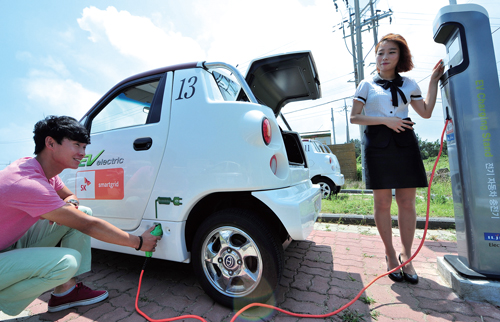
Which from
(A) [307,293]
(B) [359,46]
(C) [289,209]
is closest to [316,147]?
(A) [307,293]

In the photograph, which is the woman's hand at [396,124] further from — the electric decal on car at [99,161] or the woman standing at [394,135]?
the electric decal on car at [99,161]

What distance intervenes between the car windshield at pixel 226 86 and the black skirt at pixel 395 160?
47.8 inches

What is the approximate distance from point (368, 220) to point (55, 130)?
12.6 ft

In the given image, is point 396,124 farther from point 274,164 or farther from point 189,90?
point 189,90

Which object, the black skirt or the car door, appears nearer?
the car door

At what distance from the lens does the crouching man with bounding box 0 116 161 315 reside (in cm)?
139

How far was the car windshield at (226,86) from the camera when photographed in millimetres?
2004

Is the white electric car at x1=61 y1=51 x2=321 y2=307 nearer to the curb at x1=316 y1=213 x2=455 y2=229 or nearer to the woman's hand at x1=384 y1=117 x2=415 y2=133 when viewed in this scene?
the woman's hand at x1=384 y1=117 x2=415 y2=133

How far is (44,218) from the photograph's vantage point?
156cm

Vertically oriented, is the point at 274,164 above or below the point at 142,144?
below

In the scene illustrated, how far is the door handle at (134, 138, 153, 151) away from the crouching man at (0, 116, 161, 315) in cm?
34

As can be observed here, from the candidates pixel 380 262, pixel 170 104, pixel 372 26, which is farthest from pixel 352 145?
pixel 170 104

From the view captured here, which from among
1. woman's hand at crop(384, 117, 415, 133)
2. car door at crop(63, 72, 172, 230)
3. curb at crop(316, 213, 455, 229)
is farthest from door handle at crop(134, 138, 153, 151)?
curb at crop(316, 213, 455, 229)

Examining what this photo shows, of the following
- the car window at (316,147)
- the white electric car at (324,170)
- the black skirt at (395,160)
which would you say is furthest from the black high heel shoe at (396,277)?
the car window at (316,147)
